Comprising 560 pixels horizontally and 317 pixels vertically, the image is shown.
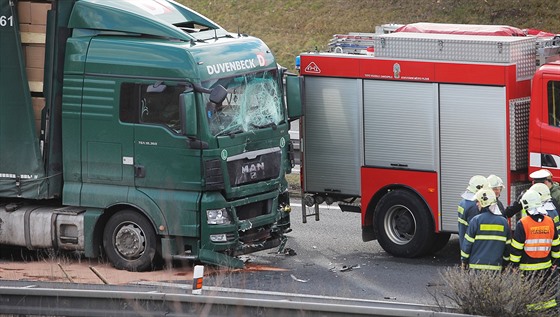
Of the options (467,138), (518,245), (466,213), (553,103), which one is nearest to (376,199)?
(467,138)

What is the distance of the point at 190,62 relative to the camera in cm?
1337

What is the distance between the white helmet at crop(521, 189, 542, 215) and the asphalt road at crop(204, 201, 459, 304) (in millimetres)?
1721

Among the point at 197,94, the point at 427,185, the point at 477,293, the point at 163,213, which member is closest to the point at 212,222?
the point at 163,213

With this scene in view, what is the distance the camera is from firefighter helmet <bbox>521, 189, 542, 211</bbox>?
443 inches

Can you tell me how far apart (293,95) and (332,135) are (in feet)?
2.93

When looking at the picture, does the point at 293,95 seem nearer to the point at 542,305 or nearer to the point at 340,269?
the point at 340,269

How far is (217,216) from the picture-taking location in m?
13.6

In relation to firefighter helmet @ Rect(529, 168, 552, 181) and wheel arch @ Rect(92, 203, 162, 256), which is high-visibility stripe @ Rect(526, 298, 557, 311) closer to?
firefighter helmet @ Rect(529, 168, 552, 181)

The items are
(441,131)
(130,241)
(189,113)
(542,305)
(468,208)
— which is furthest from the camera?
(441,131)

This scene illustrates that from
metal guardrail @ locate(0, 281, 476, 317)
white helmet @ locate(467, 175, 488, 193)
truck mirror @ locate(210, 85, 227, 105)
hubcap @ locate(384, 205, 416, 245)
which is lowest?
hubcap @ locate(384, 205, 416, 245)

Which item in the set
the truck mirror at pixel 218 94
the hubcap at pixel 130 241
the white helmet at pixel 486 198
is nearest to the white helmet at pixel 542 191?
the white helmet at pixel 486 198

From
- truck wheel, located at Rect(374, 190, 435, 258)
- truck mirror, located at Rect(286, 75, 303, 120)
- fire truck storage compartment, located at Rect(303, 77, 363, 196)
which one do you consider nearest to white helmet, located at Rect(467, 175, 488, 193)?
truck wheel, located at Rect(374, 190, 435, 258)

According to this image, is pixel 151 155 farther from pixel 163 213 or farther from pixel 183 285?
pixel 183 285

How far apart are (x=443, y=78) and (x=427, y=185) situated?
1.33 metres
